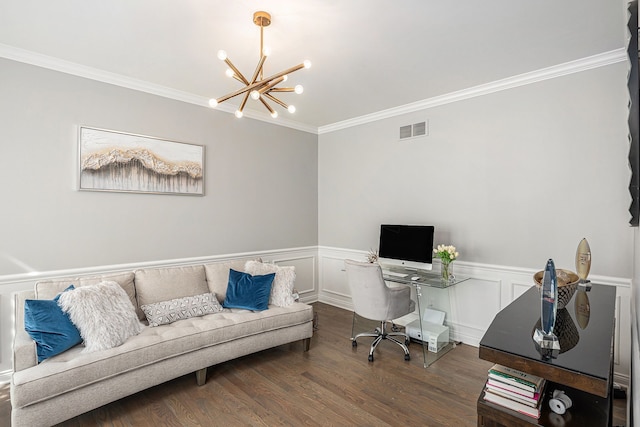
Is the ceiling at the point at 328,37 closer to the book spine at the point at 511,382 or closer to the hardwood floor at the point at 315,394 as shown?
the book spine at the point at 511,382

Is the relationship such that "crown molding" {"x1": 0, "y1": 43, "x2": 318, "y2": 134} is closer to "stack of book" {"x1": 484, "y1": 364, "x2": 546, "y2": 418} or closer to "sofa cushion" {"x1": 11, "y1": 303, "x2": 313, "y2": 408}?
"sofa cushion" {"x1": 11, "y1": 303, "x2": 313, "y2": 408}

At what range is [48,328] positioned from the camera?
7.27 ft

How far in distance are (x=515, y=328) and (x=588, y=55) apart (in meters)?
2.68

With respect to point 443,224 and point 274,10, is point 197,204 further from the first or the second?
point 443,224

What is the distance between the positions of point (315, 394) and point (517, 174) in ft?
8.95

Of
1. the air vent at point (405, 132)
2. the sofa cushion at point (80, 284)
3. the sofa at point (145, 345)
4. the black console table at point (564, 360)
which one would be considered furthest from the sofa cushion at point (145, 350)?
the air vent at point (405, 132)

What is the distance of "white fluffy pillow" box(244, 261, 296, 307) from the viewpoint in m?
3.38

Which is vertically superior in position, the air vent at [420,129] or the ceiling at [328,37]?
the ceiling at [328,37]

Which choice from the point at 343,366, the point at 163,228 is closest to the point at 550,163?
the point at 343,366

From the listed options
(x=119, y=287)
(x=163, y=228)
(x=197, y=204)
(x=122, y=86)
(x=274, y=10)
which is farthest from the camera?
(x=197, y=204)

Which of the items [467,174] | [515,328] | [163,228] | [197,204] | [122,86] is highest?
[122,86]

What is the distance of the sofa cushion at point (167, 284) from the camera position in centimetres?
301

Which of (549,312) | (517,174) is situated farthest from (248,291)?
(517,174)

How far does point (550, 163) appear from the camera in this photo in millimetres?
3061
